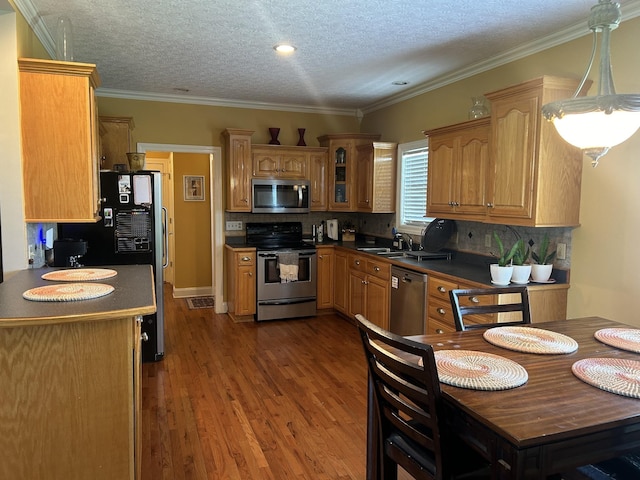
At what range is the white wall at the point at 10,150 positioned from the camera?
103 inches

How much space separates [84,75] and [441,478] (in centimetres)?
284

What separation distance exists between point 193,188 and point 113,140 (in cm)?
222

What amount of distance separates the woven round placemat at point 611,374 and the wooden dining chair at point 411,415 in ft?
1.55

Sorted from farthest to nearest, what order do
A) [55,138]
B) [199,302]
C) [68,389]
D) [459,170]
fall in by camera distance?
[199,302] < [459,170] < [55,138] < [68,389]

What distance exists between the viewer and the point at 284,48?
359 centimetres

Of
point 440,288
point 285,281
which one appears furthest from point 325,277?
point 440,288

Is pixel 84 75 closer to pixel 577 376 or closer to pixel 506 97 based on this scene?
pixel 506 97

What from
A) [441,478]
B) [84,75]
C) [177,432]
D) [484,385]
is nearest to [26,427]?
[177,432]

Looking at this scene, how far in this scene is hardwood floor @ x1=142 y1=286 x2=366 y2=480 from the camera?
252 cm

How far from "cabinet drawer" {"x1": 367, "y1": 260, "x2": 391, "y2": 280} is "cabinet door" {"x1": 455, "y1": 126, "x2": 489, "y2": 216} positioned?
92 cm

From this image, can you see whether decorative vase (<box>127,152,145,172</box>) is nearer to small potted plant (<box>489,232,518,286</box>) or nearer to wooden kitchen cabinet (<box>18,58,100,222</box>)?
wooden kitchen cabinet (<box>18,58,100,222</box>)

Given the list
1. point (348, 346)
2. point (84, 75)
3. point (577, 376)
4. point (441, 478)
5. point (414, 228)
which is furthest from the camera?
point (414, 228)

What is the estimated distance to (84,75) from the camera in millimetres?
2803

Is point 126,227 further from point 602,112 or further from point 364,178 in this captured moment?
point 602,112
